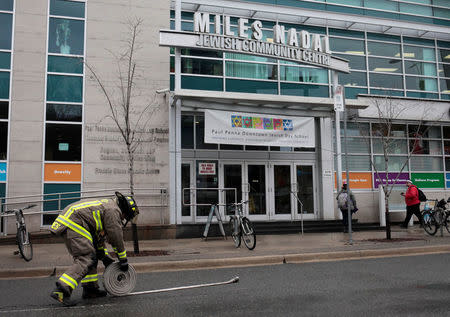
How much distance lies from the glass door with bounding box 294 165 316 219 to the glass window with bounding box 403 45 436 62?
23.5 ft

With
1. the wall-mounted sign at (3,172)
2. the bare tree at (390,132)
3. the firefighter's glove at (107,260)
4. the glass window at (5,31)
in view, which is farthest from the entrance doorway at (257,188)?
the firefighter's glove at (107,260)

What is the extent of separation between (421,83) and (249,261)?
13949mm

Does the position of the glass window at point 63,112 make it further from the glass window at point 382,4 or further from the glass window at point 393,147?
the glass window at point 382,4

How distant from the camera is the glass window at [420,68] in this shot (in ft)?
63.3

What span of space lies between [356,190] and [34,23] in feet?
43.3

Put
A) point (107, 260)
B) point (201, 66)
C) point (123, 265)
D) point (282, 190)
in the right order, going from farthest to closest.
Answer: point (282, 190), point (201, 66), point (107, 260), point (123, 265)

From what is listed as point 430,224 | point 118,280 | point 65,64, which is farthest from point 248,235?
point 65,64

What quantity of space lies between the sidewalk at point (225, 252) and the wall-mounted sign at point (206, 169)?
3.22 meters

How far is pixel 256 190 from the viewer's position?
1655cm

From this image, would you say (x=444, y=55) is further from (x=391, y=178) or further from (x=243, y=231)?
(x=243, y=231)

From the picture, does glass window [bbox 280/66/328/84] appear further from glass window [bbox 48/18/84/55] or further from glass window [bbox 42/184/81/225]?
glass window [bbox 42/184/81/225]

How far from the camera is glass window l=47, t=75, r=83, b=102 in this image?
1462 centimetres

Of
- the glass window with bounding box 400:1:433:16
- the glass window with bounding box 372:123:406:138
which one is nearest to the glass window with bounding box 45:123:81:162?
the glass window with bounding box 372:123:406:138

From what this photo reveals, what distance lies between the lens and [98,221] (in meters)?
5.74
